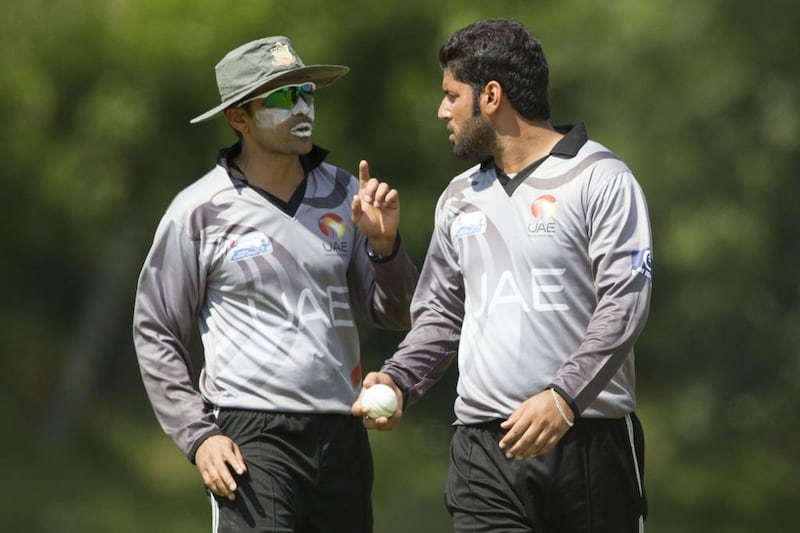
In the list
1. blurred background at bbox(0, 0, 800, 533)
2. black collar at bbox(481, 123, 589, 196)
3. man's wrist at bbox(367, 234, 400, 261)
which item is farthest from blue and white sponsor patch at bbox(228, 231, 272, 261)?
blurred background at bbox(0, 0, 800, 533)

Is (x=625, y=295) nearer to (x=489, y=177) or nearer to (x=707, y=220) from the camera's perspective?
(x=489, y=177)

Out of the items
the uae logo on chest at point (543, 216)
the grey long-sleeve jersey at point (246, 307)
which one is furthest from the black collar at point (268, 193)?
the uae logo on chest at point (543, 216)

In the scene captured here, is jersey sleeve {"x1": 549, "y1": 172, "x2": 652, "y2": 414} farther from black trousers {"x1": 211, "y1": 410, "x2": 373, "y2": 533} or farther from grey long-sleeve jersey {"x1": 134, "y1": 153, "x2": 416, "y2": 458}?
black trousers {"x1": 211, "y1": 410, "x2": 373, "y2": 533}

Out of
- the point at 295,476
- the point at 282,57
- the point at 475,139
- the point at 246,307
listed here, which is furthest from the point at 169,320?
the point at 475,139

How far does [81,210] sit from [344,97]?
12.1 feet

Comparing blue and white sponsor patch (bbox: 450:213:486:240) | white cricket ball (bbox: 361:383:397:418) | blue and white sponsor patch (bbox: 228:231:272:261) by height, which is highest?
blue and white sponsor patch (bbox: 450:213:486:240)

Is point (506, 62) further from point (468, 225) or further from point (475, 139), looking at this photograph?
point (468, 225)

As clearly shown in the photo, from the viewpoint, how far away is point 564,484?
496cm

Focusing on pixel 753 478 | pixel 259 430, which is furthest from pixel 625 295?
pixel 753 478

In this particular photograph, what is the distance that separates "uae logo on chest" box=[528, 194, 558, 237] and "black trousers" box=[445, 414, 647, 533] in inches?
25.0

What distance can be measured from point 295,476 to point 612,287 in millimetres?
1476

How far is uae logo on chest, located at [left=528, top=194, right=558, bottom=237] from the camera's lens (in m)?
5.00

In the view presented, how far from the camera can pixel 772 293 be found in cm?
1588

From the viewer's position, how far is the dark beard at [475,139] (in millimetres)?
5207
